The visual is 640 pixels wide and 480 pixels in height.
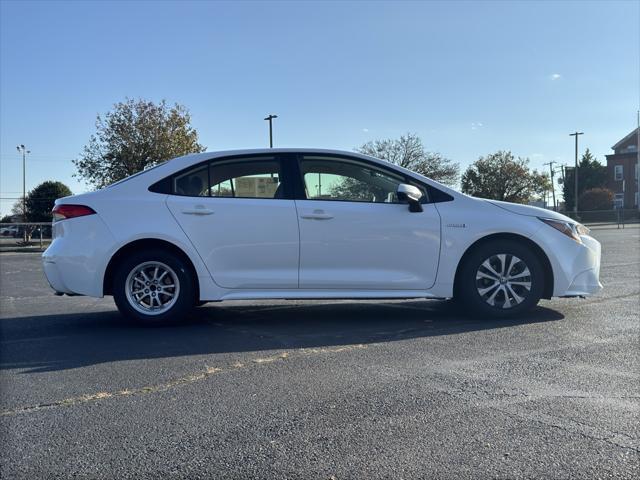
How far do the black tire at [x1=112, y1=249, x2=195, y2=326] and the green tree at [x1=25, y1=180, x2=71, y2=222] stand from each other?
50.1 meters

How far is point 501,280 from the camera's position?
5691 mm

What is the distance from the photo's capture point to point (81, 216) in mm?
5449

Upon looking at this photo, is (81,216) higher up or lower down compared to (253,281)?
higher up

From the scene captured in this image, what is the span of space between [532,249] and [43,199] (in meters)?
54.0

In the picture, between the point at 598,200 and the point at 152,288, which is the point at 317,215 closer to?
the point at 152,288

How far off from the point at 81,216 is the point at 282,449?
3.62 meters

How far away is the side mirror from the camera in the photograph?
5.46 metres

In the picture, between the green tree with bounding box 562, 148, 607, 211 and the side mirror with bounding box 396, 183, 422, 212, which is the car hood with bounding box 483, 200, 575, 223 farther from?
the green tree with bounding box 562, 148, 607, 211

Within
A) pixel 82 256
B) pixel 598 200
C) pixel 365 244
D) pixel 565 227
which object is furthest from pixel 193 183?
pixel 598 200

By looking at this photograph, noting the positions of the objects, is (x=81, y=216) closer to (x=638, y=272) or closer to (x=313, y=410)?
(x=313, y=410)

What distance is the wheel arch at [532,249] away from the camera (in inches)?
224

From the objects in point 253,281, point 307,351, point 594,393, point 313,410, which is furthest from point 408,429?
point 253,281

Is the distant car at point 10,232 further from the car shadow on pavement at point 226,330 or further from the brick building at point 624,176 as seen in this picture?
the brick building at point 624,176

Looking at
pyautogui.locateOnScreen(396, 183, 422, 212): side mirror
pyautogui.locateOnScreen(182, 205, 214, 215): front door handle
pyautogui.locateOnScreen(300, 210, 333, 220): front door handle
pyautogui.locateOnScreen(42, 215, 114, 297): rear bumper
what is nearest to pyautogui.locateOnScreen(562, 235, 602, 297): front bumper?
pyautogui.locateOnScreen(396, 183, 422, 212): side mirror
